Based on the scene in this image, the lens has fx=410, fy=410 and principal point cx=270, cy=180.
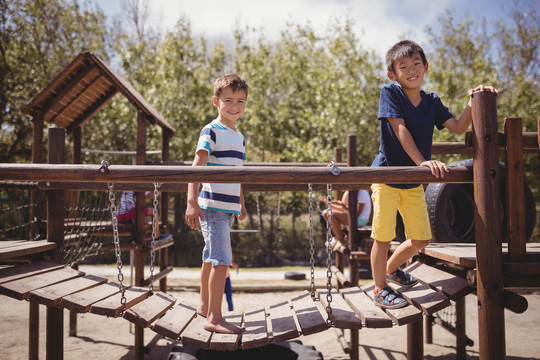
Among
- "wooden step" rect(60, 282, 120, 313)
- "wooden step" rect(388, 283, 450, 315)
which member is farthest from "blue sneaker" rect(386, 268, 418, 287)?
"wooden step" rect(60, 282, 120, 313)

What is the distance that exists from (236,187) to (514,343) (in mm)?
5029

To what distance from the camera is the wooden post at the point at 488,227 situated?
8.92 feet

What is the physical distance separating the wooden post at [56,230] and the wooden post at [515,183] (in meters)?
3.69

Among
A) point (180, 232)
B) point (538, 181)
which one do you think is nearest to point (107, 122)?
point (180, 232)

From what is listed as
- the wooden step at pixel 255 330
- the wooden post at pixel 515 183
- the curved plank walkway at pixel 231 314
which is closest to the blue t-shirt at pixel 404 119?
the wooden post at pixel 515 183

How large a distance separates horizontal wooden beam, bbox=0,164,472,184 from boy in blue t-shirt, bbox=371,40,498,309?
0.23 metres

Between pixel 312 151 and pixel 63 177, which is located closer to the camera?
pixel 63 177

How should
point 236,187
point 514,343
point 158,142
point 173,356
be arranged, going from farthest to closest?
point 158,142, point 514,343, point 173,356, point 236,187

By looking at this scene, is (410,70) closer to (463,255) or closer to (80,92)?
(463,255)

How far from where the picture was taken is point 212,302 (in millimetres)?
2994

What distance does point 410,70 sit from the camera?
3.00 m

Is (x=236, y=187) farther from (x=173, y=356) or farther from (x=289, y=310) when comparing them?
(x=173, y=356)

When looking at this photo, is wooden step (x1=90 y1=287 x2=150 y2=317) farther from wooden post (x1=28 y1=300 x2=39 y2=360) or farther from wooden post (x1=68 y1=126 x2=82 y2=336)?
wooden post (x1=68 y1=126 x2=82 y2=336)

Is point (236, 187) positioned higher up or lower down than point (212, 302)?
higher up
